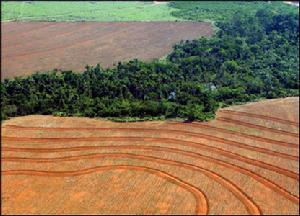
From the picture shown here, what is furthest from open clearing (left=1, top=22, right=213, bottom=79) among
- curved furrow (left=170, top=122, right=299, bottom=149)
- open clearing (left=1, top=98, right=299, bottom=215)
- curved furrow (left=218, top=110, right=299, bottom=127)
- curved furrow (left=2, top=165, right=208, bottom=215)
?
curved furrow (left=2, top=165, right=208, bottom=215)

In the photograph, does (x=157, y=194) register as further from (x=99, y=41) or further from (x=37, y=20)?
(x=37, y=20)

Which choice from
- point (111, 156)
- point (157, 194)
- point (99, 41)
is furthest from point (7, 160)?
point (99, 41)

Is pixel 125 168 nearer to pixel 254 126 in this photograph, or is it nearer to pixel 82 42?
pixel 254 126

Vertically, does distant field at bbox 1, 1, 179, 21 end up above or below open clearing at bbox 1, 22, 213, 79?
above

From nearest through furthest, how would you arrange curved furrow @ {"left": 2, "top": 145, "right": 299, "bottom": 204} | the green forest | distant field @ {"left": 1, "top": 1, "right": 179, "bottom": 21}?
curved furrow @ {"left": 2, "top": 145, "right": 299, "bottom": 204} → the green forest → distant field @ {"left": 1, "top": 1, "right": 179, "bottom": 21}

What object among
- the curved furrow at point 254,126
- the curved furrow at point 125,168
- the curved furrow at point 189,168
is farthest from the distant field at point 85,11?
the curved furrow at point 125,168

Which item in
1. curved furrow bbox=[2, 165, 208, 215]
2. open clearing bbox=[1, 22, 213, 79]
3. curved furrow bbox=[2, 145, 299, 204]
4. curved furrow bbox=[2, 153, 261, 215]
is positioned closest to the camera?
curved furrow bbox=[2, 153, 261, 215]

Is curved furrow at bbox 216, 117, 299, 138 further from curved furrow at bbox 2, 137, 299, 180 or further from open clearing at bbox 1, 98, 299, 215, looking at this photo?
curved furrow at bbox 2, 137, 299, 180
